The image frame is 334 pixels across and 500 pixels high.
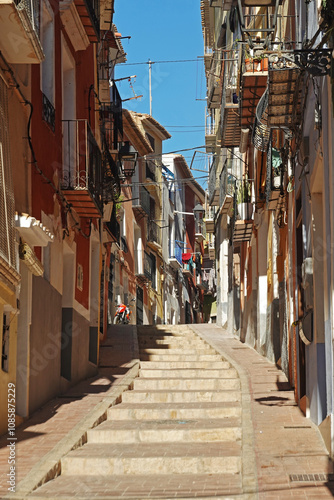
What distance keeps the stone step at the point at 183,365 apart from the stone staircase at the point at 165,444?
0.75 metres

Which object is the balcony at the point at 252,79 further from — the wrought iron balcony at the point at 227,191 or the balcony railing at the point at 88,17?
the wrought iron balcony at the point at 227,191

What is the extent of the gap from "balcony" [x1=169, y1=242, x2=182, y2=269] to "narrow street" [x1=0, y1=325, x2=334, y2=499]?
26.0 metres

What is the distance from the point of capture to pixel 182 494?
334 inches

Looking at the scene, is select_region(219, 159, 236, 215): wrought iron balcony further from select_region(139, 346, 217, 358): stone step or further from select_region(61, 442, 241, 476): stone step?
select_region(61, 442, 241, 476): stone step

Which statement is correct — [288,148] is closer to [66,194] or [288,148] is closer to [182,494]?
[66,194]

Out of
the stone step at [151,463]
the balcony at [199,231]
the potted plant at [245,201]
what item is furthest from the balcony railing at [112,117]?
the balcony at [199,231]

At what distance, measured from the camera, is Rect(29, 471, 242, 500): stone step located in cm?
848

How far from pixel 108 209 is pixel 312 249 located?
1036 cm

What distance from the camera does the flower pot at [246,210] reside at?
21.9 metres

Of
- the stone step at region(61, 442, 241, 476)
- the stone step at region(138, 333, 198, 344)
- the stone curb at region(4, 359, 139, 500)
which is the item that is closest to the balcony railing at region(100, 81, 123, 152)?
the stone step at region(138, 333, 198, 344)

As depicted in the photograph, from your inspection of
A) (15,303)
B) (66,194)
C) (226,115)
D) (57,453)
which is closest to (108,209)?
(226,115)

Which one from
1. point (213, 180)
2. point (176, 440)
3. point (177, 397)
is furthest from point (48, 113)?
point (213, 180)

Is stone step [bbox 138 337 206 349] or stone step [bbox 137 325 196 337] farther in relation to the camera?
stone step [bbox 137 325 196 337]

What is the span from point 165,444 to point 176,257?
1310 inches
